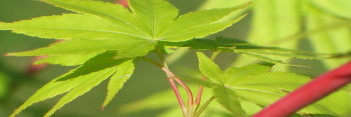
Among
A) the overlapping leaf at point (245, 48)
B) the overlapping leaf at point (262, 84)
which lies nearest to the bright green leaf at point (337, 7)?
the overlapping leaf at point (245, 48)

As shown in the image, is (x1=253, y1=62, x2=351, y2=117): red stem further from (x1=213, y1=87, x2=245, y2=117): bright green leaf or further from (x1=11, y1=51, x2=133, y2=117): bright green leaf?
(x1=11, y1=51, x2=133, y2=117): bright green leaf

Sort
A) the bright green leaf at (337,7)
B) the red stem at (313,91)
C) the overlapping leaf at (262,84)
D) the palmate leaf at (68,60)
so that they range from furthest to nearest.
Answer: the bright green leaf at (337,7)
the palmate leaf at (68,60)
the overlapping leaf at (262,84)
the red stem at (313,91)

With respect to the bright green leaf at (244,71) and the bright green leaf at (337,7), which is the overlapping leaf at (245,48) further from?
the bright green leaf at (337,7)

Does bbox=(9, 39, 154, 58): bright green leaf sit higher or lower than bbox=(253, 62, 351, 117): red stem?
higher

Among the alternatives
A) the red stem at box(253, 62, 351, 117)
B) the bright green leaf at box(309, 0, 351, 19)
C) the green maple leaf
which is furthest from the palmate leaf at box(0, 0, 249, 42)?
the bright green leaf at box(309, 0, 351, 19)

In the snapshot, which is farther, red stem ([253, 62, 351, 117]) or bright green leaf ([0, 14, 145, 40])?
bright green leaf ([0, 14, 145, 40])

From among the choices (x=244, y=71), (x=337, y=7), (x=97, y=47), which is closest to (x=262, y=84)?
(x=244, y=71)

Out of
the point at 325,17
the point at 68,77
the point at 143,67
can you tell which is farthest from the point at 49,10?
the point at 68,77

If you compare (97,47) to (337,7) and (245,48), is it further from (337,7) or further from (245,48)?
(337,7)

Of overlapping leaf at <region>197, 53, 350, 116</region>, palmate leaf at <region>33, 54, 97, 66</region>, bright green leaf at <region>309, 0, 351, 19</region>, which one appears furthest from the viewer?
bright green leaf at <region>309, 0, 351, 19</region>
